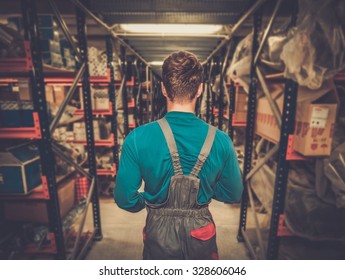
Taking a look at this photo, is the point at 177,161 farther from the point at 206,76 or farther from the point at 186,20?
the point at 206,76

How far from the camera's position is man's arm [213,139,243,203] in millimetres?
1372

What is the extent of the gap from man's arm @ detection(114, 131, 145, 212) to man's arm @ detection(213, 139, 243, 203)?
21.0 inches

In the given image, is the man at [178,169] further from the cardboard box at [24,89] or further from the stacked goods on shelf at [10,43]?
the stacked goods on shelf at [10,43]

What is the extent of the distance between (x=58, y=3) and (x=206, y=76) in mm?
4134

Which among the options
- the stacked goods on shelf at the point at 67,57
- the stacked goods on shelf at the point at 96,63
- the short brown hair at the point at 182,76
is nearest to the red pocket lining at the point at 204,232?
the short brown hair at the point at 182,76

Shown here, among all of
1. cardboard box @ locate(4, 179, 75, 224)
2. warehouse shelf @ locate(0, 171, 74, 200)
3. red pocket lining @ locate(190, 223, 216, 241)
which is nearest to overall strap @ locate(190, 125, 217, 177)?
red pocket lining @ locate(190, 223, 216, 241)

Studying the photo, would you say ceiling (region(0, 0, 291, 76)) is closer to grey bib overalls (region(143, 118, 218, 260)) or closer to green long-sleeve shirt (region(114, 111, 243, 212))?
green long-sleeve shirt (region(114, 111, 243, 212))

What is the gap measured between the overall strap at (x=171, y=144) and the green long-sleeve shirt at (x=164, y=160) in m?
0.02

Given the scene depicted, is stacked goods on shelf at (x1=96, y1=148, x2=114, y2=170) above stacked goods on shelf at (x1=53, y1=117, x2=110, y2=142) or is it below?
below

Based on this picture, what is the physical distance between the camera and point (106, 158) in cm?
450

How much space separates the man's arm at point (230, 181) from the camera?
137cm

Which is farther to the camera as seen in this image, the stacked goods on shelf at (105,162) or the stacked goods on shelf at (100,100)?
the stacked goods on shelf at (105,162)

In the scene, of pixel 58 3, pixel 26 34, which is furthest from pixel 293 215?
pixel 58 3

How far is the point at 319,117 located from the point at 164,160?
1373 mm
